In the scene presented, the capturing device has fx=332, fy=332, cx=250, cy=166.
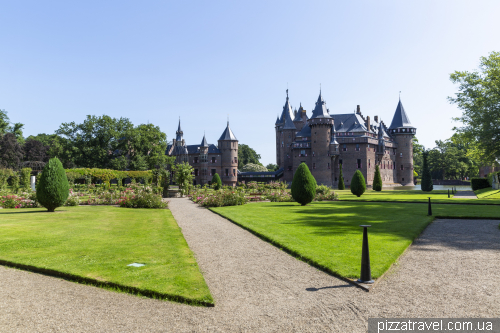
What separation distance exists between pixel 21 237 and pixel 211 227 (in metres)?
5.69

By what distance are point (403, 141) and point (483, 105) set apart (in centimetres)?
3867

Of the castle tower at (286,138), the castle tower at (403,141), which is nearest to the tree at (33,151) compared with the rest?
the castle tower at (286,138)

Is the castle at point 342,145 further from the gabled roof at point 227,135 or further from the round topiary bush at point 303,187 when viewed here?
the round topiary bush at point 303,187

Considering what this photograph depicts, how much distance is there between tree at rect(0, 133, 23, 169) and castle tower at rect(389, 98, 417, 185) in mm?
69374

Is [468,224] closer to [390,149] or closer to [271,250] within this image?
[271,250]

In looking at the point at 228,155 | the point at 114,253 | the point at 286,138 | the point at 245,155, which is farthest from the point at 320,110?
the point at 114,253

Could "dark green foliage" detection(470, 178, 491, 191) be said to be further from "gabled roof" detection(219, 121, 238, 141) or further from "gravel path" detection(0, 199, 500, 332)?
"gravel path" detection(0, 199, 500, 332)

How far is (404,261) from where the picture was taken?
7086 mm

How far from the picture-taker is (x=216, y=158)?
7250cm

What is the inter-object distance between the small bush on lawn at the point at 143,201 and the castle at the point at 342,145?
44.1 m

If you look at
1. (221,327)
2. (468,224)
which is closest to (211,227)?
(221,327)

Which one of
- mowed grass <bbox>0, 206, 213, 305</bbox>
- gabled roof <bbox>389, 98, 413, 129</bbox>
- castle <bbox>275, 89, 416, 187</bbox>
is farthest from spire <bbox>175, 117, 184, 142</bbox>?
mowed grass <bbox>0, 206, 213, 305</bbox>

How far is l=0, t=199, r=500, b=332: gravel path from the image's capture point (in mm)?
4152

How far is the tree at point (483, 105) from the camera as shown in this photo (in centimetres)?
3016
